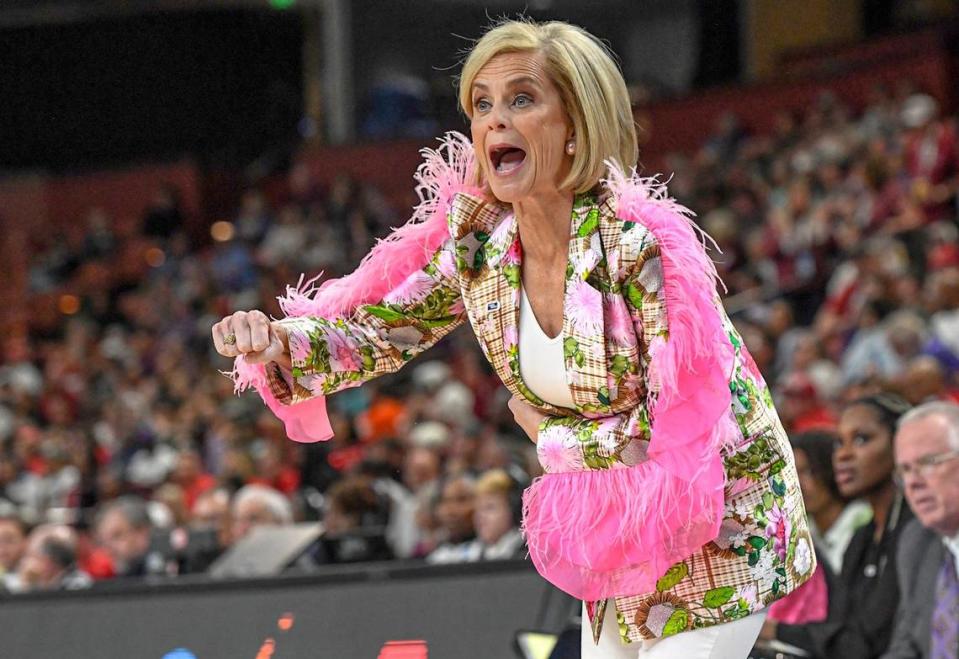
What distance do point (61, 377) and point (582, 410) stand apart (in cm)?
1120

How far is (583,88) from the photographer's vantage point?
2.35 meters

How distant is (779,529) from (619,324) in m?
0.41

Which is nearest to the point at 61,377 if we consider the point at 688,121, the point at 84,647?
the point at 688,121

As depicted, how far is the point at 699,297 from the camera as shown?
2250 mm

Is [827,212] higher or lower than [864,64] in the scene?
lower

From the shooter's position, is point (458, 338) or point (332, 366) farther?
point (458, 338)

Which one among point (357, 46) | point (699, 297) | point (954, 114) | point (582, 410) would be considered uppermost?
point (357, 46)

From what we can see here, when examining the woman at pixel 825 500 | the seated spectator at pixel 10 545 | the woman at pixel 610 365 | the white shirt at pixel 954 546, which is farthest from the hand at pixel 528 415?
the seated spectator at pixel 10 545

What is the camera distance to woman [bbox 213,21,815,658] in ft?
7.41

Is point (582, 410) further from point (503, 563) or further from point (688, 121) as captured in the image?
point (688, 121)

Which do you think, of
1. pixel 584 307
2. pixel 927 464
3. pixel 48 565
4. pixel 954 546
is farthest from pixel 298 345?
pixel 48 565

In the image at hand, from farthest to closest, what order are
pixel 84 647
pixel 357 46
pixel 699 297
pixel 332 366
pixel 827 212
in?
1. pixel 357 46
2. pixel 827 212
3. pixel 84 647
4. pixel 332 366
5. pixel 699 297

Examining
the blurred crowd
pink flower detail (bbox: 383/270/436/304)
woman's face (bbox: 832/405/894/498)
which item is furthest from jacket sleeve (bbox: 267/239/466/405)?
the blurred crowd

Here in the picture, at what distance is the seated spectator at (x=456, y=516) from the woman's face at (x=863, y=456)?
5.37 feet
